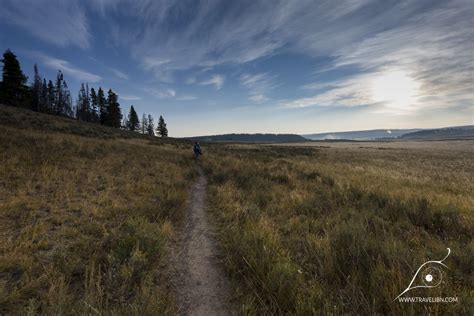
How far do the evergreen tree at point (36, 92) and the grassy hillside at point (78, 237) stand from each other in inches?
2674

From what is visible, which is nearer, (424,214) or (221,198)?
(424,214)

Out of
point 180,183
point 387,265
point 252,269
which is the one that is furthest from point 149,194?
point 387,265

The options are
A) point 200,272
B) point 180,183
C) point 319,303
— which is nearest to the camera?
point 319,303

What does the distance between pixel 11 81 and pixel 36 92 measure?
24.7 m

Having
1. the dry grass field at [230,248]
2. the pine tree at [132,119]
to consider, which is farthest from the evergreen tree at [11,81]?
the dry grass field at [230,248]

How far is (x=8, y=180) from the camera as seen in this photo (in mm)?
6555

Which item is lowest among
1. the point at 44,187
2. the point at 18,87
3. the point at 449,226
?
the point at 449,226

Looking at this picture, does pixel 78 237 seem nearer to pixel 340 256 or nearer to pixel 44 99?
pixel 340 256

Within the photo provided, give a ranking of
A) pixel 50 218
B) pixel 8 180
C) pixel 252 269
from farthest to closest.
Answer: pixel 8 180, pixel 50 218, pixel 252 269

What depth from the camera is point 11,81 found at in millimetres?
41906

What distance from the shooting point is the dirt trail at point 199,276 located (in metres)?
2.95

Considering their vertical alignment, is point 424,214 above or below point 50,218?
below

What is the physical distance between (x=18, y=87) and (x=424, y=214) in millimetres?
66402

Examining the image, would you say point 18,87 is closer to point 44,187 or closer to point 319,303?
point 44,187
